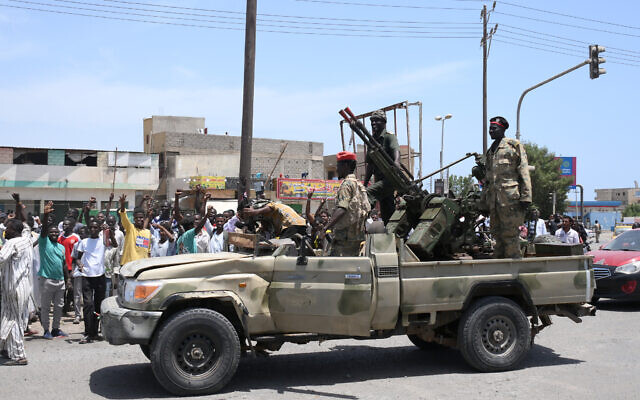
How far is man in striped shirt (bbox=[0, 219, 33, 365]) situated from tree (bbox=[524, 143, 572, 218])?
4846 centimetres

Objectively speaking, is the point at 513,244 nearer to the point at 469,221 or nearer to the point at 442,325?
the point at 469,221

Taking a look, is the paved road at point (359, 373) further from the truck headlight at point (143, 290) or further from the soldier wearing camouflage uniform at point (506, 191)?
the soldier wearing camouflage uniform at point (506, 191)

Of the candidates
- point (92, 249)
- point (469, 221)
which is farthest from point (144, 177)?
point (469, 221)

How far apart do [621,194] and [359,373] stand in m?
148

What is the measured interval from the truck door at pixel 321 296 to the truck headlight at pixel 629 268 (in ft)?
21.7

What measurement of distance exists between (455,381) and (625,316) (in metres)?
5.45

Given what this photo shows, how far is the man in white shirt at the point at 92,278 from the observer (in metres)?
8.86

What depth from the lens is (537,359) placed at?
302 inches

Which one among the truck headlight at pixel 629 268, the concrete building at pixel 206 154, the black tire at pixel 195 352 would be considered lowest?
the black tire at pixel 195 352

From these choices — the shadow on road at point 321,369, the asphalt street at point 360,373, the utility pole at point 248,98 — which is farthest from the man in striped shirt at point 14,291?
the utility pole at point 248,98

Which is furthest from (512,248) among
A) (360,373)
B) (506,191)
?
(360,373)

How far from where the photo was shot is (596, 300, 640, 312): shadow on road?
1148 cm

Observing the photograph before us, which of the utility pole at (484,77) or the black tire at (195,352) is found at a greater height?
the utility pole at (484,77)

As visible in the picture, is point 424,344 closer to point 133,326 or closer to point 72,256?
point 133,326
